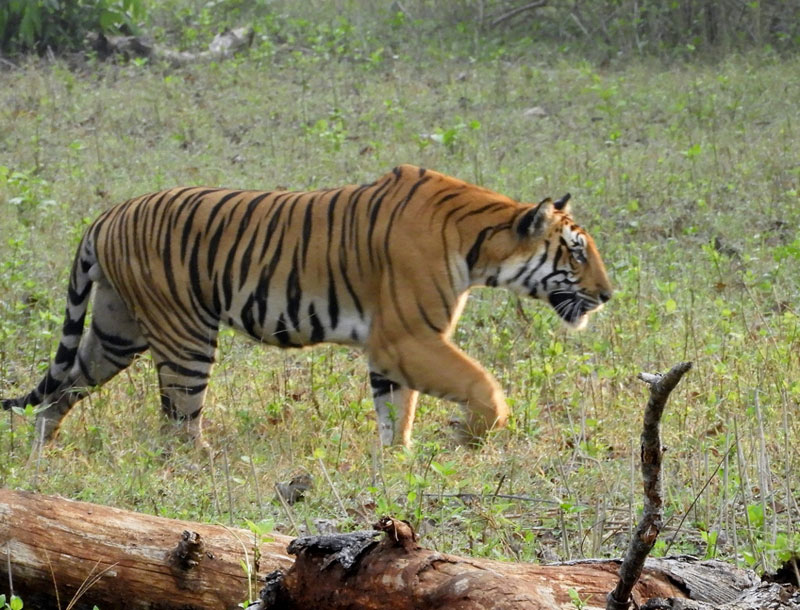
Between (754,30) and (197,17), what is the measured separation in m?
7.16

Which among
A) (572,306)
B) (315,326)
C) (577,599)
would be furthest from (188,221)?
(577,599)

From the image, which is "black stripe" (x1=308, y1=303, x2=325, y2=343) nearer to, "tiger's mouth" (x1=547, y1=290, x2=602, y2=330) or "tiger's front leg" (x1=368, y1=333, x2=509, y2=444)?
"tiger's front leg" (x1=368, y1=333, x2=509, y2=444)

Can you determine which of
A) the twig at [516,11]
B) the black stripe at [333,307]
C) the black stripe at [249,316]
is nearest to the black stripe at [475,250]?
the black stripe at [333,307]

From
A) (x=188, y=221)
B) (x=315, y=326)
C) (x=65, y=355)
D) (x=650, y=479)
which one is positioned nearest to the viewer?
(x=650, y=479)

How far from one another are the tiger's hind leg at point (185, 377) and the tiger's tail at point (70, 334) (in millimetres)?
416

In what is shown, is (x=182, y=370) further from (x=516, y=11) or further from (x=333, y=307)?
(x=516, y=11)

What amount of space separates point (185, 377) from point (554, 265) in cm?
198

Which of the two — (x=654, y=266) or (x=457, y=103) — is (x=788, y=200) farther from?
(x=457, y=103)

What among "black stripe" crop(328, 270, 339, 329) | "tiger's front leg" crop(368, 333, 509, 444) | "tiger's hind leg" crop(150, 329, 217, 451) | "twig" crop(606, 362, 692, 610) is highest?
"twig" crop(606, 362, 692, 610)

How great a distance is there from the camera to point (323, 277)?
629 centimetres

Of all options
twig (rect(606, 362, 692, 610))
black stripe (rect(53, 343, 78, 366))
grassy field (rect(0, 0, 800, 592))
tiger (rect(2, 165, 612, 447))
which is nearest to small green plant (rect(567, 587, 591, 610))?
twig (rect(606, 362, 692, 610))

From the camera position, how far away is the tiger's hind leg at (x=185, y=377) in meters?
6.09

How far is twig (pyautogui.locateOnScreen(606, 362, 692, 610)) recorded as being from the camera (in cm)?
184

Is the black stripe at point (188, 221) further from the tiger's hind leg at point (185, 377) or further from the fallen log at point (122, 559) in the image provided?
the fallen log at point (122, 559)
